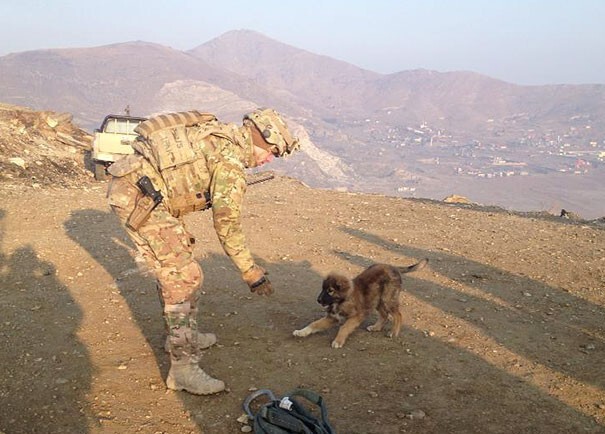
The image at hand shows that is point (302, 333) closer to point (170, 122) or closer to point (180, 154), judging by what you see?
point (180, 154)

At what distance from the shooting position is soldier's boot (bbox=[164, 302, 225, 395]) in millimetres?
4055

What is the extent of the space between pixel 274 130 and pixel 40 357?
276 cm

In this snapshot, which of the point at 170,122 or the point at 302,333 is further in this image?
the point at 302,333

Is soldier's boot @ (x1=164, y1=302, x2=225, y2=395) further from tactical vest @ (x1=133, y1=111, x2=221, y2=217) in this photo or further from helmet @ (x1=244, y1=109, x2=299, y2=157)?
helmet @ (x1=244, y1=109, x2=299, y2=157)

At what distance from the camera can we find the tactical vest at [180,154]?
4008mm

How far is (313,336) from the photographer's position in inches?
208

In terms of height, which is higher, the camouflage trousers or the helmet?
the helmet

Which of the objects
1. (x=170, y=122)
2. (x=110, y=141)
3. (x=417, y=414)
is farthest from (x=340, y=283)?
(x=110, y=141)

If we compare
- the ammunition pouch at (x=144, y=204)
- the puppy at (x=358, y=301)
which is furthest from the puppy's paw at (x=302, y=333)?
the ammunition pouch at (x=144, y=204)

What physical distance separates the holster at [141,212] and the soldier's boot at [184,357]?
0.64 metres

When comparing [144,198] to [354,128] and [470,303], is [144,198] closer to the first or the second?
[470,303]

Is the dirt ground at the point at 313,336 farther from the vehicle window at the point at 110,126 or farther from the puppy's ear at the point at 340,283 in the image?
the vehicle window at the point at 110,126

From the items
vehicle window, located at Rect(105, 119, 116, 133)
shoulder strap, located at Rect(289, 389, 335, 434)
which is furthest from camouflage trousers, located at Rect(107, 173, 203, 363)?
vehicle window, located at Rect(105, 119, 116, 133)

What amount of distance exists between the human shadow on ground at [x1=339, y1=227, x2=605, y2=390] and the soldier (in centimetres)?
270
